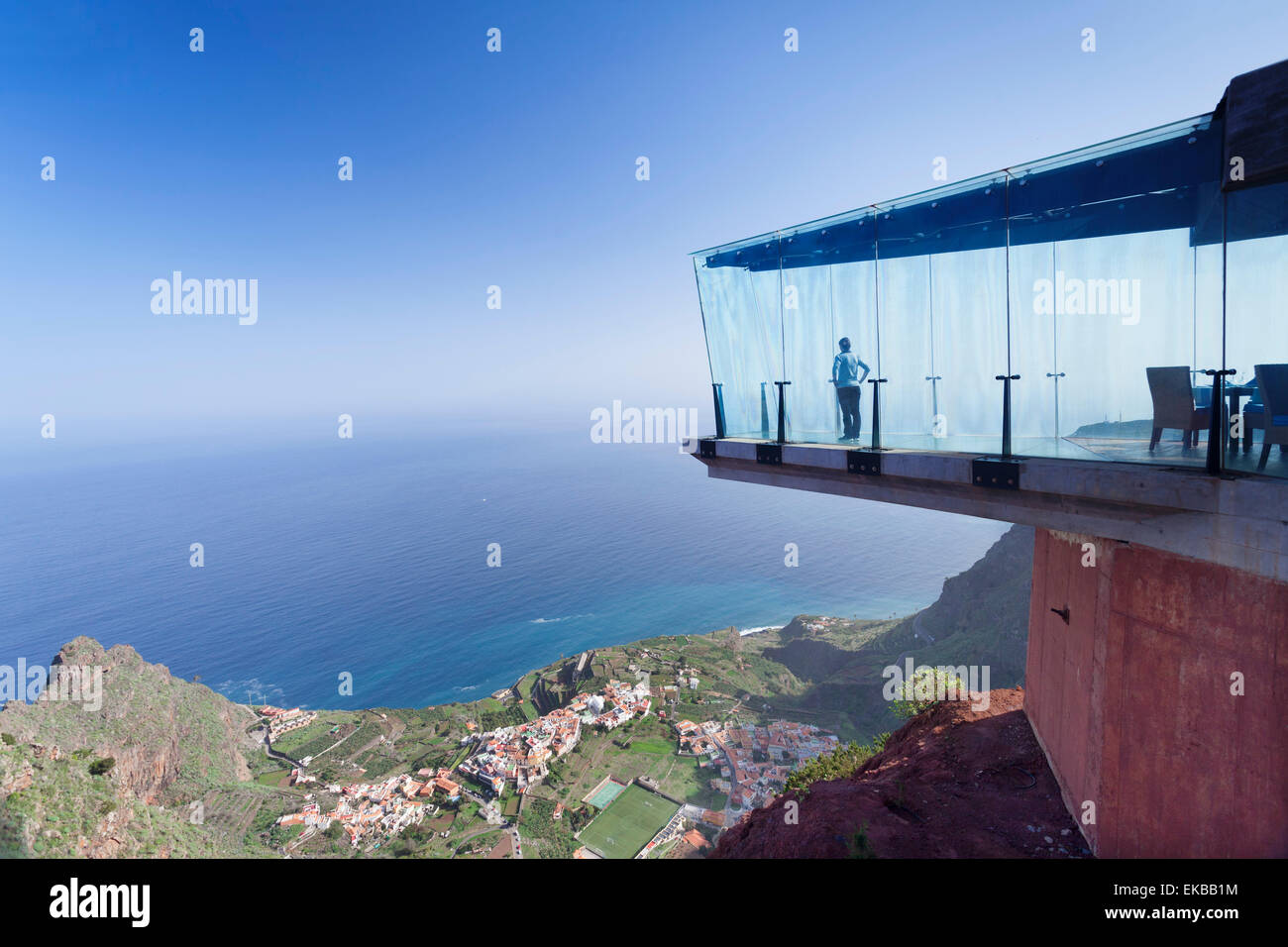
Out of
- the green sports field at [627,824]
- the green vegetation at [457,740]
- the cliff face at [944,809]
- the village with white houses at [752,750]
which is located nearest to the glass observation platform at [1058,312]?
the cliff face at [944,809]

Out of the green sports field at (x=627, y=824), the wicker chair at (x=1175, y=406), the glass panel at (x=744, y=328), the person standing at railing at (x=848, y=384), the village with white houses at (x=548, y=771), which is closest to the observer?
the wicker chair at (x=1175, y=406)

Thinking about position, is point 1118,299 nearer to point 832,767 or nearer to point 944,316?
point 944,316

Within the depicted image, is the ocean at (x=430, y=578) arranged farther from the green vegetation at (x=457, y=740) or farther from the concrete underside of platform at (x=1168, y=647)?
the concrete underside of platform at (x=1168, y=647)

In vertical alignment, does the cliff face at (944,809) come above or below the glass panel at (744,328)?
below

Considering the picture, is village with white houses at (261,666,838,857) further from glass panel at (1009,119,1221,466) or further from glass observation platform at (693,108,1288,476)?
glass panel at (1009,119,1221,466)

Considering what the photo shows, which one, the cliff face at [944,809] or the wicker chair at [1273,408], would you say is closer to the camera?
the wicker chair at [1273,408]

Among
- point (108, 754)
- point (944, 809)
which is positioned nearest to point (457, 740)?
point (108, 754)

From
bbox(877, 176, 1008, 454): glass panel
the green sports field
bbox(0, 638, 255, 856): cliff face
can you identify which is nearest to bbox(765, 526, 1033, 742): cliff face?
the green sports field
